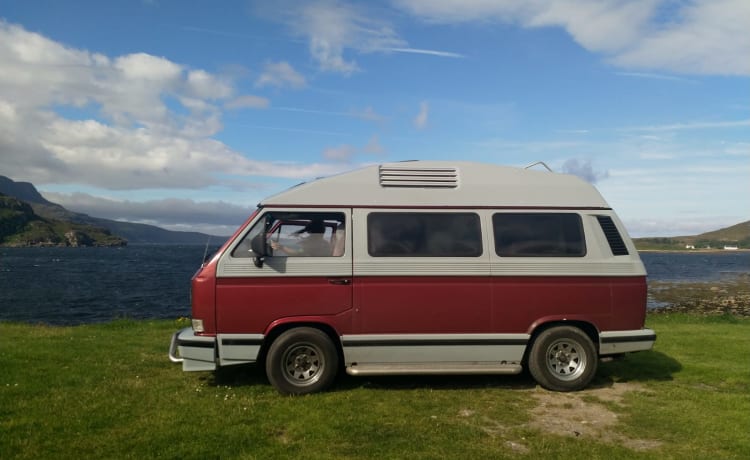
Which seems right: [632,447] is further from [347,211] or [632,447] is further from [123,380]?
[123,380]

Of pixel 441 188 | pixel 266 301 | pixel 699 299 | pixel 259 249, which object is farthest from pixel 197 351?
pixel 699 299

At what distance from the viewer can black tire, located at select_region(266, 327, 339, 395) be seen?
759 cm

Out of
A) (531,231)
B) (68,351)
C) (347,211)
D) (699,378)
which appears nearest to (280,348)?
(347,211)

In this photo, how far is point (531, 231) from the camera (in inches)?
323

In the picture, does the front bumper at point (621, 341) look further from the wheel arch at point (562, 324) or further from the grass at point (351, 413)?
the grass at point (351, 413)

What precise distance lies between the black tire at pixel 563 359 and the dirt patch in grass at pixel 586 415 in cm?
18

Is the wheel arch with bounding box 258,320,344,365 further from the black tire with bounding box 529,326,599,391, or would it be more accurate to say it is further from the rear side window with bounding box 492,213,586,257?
the black tire with bounding box 529,326,599,391

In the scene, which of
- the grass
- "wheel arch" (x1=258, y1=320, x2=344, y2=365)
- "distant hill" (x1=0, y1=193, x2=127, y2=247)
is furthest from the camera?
"distant hill" (x1=0, y1=193, x2=127, y2=247)

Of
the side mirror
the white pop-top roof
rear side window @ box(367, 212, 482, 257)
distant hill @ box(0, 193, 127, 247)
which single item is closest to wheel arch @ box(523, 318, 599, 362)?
rear side window @ box(367, 212, 482, 257)

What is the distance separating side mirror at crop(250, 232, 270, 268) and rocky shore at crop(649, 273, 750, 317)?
894 inches

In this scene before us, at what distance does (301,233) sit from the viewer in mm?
7977

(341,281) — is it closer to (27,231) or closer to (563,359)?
(563,359)

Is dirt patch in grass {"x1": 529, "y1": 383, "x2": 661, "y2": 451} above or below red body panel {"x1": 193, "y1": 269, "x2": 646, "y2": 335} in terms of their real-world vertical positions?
below

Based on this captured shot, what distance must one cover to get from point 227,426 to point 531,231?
4.96 metres
